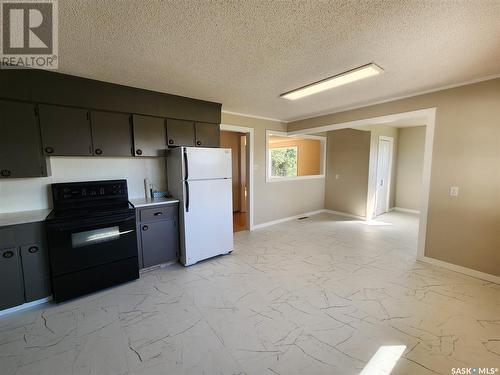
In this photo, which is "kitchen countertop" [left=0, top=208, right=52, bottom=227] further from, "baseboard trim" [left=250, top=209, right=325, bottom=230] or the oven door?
"baseboard trim" [left=250, top=209, right=325, bottom=230]

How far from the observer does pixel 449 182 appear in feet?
9.57

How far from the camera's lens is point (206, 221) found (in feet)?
10.6

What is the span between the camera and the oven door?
2232 millimetres

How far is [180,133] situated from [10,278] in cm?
244

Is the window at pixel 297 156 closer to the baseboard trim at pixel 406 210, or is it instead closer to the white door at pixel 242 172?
the white door at pixel 242 172

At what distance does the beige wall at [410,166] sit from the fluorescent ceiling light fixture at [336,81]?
4702mm

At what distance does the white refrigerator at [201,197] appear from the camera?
3004 millimetres

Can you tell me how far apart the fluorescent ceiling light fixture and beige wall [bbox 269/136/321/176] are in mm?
3628

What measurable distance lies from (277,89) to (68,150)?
8.77ft

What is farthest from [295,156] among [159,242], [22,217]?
[22,217]

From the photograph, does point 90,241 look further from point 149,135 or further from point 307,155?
point 307,155

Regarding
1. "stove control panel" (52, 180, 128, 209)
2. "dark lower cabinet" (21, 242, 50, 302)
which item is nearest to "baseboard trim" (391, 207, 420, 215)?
"stove control panel" (52, 180, 128, 209)

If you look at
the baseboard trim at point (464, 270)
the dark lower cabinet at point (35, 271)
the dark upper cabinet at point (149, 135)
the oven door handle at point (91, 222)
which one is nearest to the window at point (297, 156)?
the baseboard trim at point (464, 270)

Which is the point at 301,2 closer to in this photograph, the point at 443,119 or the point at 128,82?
the point at 128,82
